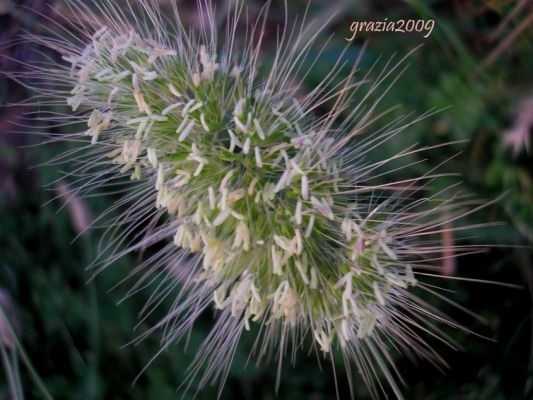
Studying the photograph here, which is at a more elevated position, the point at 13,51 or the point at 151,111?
the point at 13,51

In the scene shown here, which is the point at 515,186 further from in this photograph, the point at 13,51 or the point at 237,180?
the point at 13,51

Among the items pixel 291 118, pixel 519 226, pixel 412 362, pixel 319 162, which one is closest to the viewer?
pixel 319 162

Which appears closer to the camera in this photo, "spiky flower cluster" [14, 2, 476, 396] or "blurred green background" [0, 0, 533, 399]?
"spiky flower cluster" [14, 2, 476, 396]

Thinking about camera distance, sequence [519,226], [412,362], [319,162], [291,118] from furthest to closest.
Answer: [412,362], [519,226], [291,118], [319,162]

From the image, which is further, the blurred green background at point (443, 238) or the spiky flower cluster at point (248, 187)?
the blurred green background at point (443, 238)

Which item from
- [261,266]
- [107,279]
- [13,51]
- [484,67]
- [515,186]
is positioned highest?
[484,67]

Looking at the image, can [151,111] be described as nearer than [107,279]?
Yes

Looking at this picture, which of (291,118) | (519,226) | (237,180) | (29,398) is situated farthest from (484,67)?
(29,398)

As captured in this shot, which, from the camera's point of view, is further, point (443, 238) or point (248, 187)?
point (443, 238)
